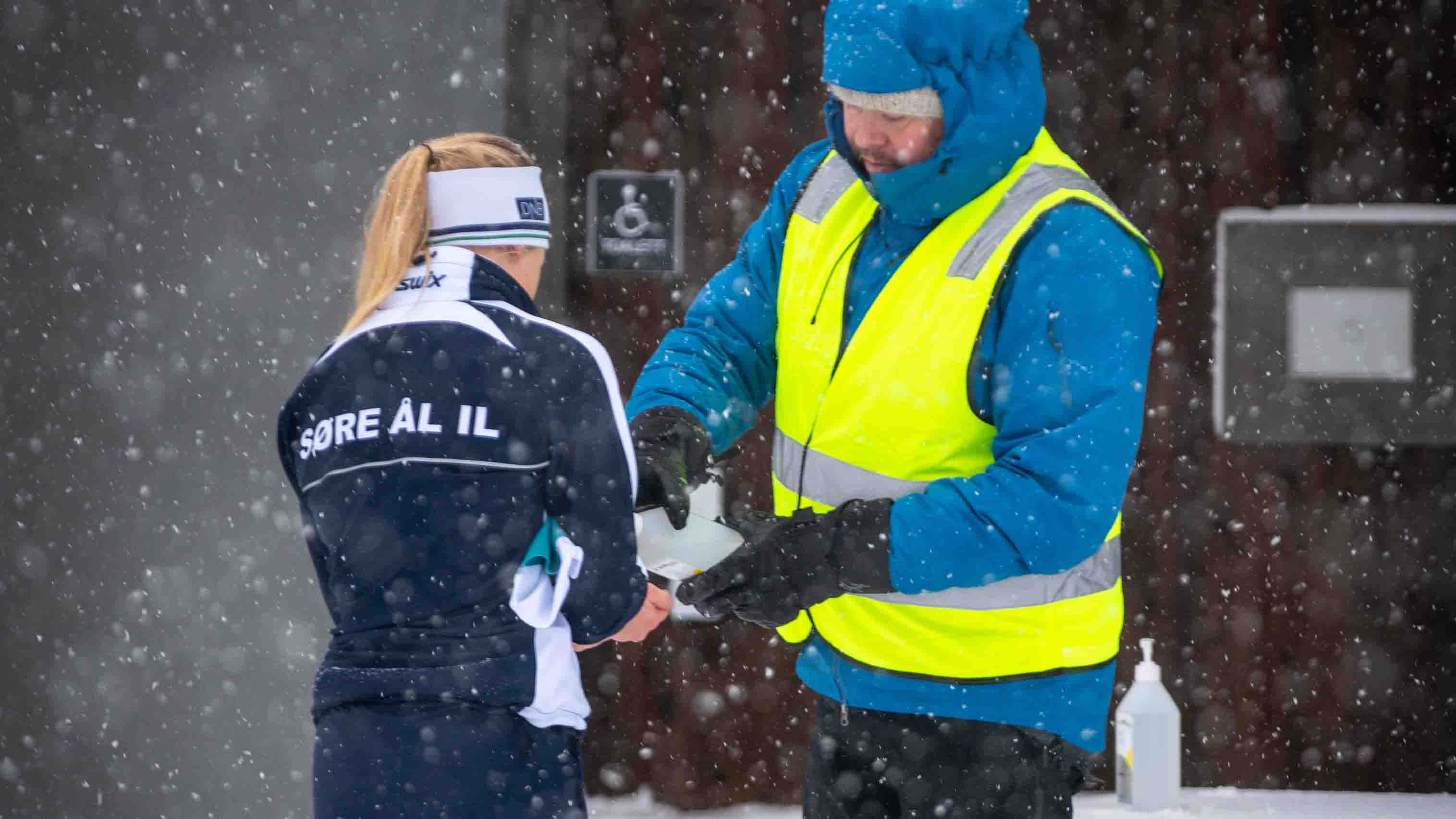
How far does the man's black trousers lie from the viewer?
1.76m

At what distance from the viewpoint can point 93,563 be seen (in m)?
2.99

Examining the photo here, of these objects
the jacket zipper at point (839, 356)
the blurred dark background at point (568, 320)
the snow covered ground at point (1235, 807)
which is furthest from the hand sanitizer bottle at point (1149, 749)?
the jacket zipper at point (839, 356)

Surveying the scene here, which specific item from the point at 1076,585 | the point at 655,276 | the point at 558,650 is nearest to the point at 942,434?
the point at 1076,585

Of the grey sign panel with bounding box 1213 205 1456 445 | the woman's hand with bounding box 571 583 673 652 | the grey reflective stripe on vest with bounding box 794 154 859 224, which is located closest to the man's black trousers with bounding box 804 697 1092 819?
the woman's hand with bounding box 571 583 673 652

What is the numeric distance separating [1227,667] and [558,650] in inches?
91.5

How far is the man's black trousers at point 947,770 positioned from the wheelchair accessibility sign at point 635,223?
5.72ft

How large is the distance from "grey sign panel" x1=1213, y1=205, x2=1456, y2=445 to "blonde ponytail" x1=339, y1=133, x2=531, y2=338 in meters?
2.22

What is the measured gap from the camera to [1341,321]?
339 cm

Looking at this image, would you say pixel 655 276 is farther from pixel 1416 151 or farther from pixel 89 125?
pixel 1416 151

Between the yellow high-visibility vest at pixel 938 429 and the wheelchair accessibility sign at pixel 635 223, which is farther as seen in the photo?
the wheelchair accessibility sign at pixel 635 223

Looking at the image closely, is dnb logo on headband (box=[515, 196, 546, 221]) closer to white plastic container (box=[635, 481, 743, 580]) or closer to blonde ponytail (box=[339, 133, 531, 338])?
blonde ponytail (box=[339, 133, 531, 338])

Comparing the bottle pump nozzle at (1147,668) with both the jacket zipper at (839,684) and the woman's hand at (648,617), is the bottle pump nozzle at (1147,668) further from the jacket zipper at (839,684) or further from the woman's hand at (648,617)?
the woman's hand at (648,617)

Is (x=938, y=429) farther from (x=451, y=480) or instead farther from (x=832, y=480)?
(x=451, y=480)

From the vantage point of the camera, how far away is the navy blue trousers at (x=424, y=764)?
1.65 m
